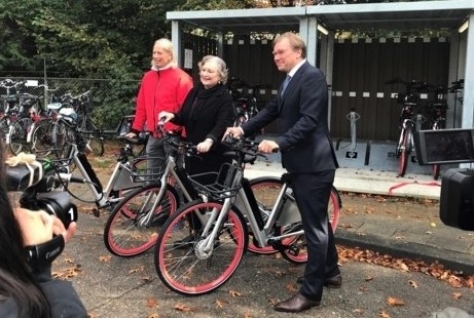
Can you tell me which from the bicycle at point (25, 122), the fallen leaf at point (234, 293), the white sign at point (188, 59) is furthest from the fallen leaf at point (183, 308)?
the bicycle at point (25, 122)

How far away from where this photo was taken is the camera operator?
1.24 meters

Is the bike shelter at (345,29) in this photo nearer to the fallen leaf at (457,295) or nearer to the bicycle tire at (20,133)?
the fallen leaf at (457,295)

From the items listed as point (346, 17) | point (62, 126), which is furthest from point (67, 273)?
point (62, 126)

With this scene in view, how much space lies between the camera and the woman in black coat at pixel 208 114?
195 inches

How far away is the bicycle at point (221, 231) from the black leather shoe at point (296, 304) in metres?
0.55

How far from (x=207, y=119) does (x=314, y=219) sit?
151 cm

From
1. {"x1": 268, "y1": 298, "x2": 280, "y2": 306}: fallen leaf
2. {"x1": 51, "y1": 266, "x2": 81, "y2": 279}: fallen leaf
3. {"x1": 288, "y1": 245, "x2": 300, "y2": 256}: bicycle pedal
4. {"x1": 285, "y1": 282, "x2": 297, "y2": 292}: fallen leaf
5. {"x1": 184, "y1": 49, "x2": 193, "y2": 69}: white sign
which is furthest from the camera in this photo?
{"x1": 184, "y1": 49, "x2": 193, "y2": 69}: white sign

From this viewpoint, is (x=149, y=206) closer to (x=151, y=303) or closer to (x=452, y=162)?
(x=151, y=303)

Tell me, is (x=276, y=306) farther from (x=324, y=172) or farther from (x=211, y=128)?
(x=211, y=128)

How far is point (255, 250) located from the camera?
17.0 feet

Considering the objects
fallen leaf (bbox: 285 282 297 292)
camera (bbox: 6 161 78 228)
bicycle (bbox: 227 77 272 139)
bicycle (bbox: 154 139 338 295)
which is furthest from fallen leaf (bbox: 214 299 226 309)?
bicycle (bbox: 227 77 272 139)

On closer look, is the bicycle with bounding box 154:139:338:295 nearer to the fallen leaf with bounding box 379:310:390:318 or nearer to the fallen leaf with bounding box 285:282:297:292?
the fallen leaf with bounding box 285:282:297:292

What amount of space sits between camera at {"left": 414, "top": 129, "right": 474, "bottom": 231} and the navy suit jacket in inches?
70.2

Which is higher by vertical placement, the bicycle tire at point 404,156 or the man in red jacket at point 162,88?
the man in red jacket at point 162,88
